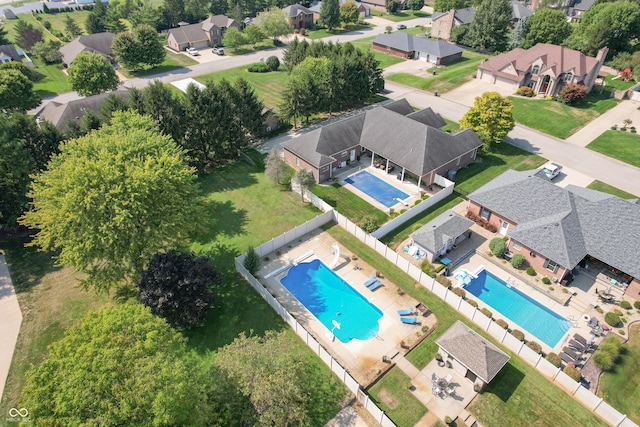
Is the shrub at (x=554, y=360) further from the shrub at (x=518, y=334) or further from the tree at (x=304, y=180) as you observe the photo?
the tree at (x=304, y=180)

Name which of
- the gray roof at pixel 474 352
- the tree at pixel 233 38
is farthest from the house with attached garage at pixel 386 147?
the tree at pixel 233 38

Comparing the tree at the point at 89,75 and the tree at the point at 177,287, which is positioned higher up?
the tree at the point at 89,75

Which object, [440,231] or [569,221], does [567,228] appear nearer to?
[569,221]

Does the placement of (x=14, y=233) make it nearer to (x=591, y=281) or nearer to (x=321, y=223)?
(x=321, y=223)

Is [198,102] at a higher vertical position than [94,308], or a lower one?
higher

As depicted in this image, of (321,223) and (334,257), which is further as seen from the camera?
(321,223)

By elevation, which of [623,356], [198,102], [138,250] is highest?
[198,102]

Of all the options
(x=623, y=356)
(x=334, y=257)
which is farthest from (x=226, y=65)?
(x=623, y=356)

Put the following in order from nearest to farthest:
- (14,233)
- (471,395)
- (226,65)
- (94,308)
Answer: (471,395), (94,308), (14,233), (226,65)
